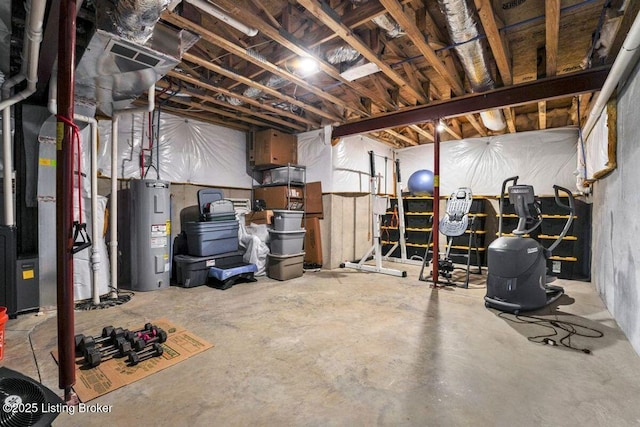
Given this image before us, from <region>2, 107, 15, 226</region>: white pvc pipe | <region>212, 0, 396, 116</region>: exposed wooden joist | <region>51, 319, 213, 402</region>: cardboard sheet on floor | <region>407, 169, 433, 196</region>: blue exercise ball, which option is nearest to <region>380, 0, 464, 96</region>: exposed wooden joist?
<region>212, 0, 396, 116</region>: exposed wooden joist

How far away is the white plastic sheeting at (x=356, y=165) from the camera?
5406mm

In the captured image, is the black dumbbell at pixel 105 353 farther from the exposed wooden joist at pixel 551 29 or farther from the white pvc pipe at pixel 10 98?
the exposed wooden joist at pixel 551 29

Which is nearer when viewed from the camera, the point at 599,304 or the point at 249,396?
the point at 249,396

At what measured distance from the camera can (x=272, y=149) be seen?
5211mm

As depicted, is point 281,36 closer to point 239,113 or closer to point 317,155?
point 239,113

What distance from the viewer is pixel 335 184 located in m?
5.34

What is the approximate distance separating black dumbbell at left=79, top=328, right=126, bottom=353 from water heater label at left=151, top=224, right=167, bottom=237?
5.40 ft

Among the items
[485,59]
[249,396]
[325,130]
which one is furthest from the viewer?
[325,130]

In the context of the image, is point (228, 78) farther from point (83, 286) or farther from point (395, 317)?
point (395, 317)

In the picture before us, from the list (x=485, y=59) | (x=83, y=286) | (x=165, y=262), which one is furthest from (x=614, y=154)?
(x=83, y=286)

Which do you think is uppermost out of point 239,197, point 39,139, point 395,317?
point 39,139

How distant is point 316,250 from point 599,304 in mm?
3865

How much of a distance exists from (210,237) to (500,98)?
4.27 metres

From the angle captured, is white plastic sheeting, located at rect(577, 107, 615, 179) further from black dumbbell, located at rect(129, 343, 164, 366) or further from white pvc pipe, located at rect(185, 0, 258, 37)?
black dumbbell, located at rect(129, 343, 164, 366)
